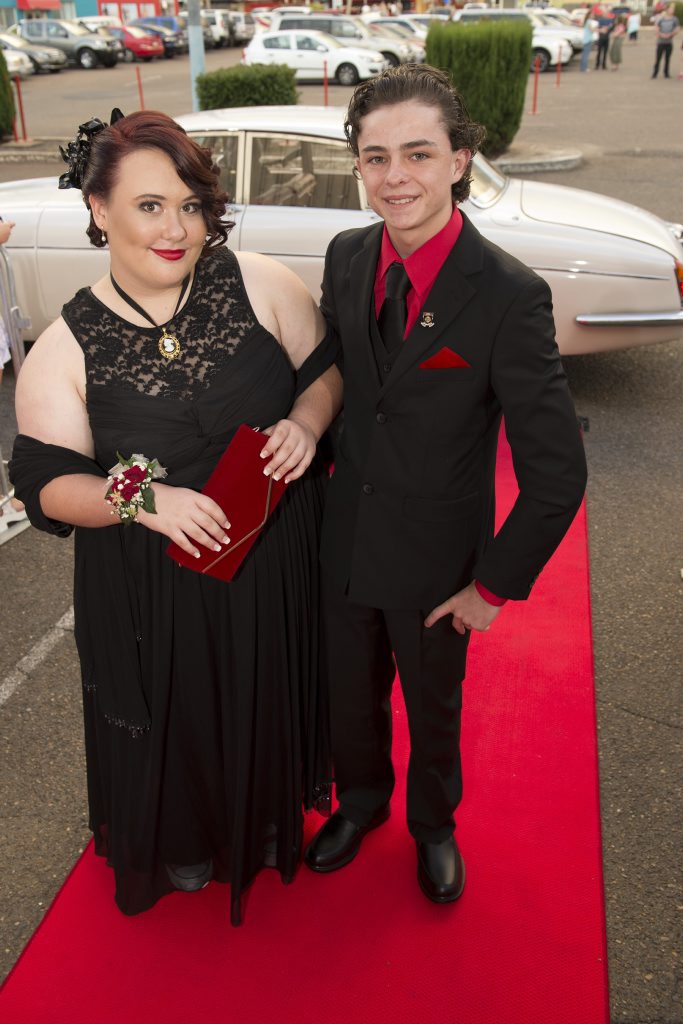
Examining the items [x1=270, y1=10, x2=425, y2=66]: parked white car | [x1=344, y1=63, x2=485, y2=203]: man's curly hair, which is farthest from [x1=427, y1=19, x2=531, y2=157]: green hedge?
[x1=270, y1=10, x2=425, y2=66]: parked white car

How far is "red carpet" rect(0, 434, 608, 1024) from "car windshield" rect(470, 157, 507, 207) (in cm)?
394

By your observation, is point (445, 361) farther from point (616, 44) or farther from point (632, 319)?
point (616, 44)

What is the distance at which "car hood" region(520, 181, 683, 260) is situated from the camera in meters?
5.75

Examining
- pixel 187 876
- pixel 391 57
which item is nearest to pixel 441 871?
pixel 187 876

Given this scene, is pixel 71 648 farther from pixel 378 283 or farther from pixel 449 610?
pixel 378 283

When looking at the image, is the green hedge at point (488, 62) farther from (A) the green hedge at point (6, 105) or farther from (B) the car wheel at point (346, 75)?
(B) the car wheel at point (346, 75)

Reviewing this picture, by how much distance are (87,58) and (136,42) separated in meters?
2.85

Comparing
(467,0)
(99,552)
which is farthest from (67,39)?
(99,552)

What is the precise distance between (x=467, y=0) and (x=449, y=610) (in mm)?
58517

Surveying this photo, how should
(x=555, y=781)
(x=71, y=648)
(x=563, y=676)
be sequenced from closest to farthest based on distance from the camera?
(x=555, y=781) < (x=563, y=676) < (x=71, y=648)

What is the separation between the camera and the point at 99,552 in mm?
2201

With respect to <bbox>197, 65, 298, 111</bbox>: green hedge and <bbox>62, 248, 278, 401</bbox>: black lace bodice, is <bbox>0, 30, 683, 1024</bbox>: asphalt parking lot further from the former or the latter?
<bbox>197, 65, 298, 111</bbox>: green hedge

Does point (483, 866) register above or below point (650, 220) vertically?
below

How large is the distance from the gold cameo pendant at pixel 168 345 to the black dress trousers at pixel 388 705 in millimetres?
719
